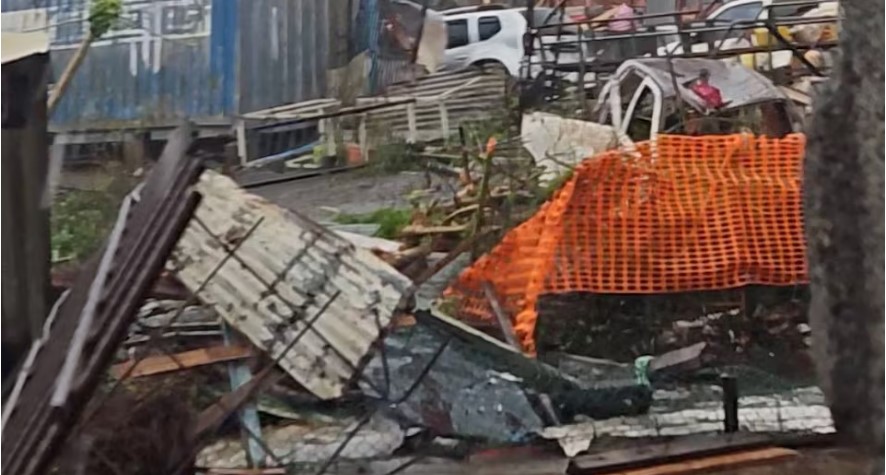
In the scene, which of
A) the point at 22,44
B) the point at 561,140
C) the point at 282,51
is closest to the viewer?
the point at 22,44

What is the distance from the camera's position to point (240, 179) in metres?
1.44

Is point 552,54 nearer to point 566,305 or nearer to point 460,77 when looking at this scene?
point 460,77

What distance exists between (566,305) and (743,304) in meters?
0.25

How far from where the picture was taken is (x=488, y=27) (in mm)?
1538

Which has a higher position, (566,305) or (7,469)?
(566,305)

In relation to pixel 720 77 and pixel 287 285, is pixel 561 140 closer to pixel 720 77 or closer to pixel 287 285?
pixel 720 77

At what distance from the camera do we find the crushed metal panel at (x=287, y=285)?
1.43 metres

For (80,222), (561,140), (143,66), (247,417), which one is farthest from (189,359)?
(561,140)

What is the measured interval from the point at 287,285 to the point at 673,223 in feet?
1.73

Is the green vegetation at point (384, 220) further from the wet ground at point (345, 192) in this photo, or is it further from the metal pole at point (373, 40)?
the metal pole at point (373, 40)

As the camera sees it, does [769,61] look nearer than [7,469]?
No

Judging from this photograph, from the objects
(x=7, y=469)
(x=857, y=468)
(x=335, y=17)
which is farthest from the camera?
(x=335, y=17)

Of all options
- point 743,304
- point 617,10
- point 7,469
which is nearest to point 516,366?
point 743,304

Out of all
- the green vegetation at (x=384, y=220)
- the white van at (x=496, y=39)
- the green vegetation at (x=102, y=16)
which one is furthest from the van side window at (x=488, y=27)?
the green vegetation at (x=102, y=16)
